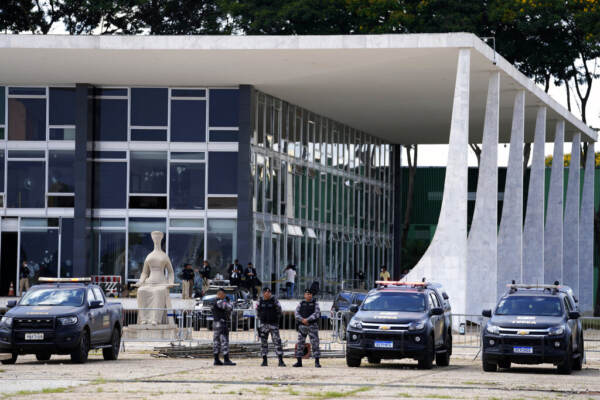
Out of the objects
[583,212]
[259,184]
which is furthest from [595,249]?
[259,184]

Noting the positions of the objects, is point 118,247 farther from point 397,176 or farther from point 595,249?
point 595,249

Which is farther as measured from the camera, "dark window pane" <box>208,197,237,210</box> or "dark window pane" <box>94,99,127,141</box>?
"dark window pane" <box>94,99,127,141</box>

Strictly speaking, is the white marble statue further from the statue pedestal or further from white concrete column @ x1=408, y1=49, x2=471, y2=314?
white concrete column @ x1=408, y1=49, x2=471, y2=314

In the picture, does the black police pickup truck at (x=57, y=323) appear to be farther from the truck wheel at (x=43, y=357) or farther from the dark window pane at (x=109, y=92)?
the dark window pane at (x=109, y=92)

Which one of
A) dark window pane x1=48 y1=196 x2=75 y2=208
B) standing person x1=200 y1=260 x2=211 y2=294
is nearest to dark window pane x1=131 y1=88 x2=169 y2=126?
dark window pane x1=48 y1=196 x2=75 y2=208

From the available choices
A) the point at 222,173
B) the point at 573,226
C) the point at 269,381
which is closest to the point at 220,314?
the point at 269,381

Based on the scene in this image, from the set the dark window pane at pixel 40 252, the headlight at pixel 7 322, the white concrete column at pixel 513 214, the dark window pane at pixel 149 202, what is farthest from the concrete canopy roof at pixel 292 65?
the headlight at pixel 7 322

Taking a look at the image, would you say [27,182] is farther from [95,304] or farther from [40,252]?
[95,304]

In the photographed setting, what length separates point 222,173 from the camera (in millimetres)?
44250

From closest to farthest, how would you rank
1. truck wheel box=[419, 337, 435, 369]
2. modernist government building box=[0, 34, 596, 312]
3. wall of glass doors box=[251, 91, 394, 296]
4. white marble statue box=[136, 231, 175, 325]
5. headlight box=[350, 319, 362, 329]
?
1. truck wheel box=[419, 337, 435, 369]
2. headlight box=[350, 319, 362, 329]
3. white marble statue box=[136, 231, 175, 325]
4. modernist government building box=[0, 34, 596, 312]
5. wall of glass doors box=[251, 91, 394, 296]

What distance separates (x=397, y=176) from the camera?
64812 mm

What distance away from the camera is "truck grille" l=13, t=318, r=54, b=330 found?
22844mm

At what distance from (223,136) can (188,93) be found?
2.07 meters

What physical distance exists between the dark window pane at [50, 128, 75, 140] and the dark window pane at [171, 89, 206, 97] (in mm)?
4002
